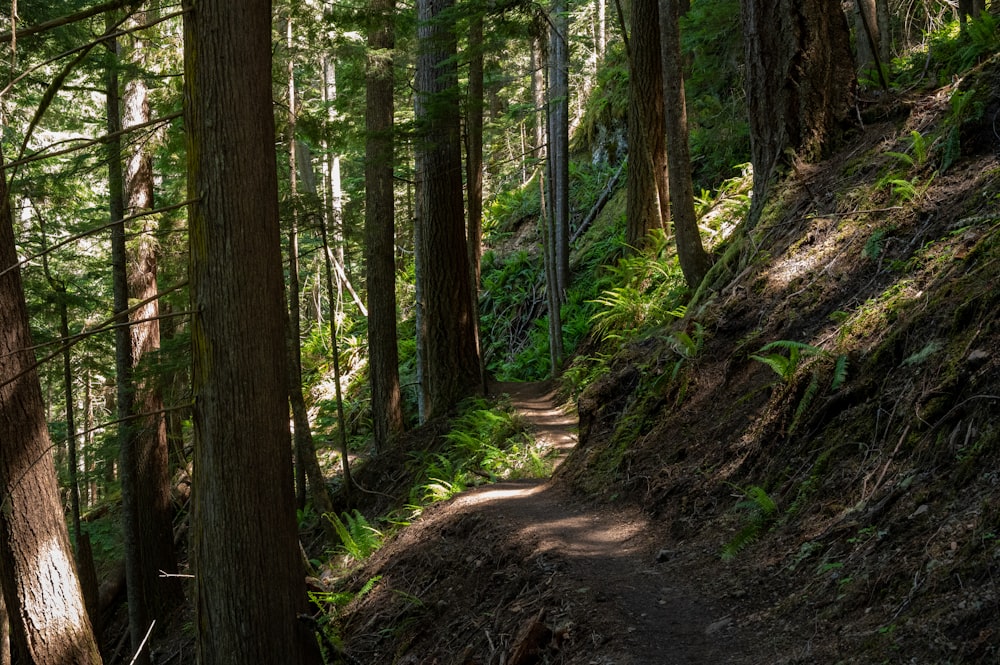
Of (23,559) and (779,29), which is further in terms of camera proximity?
(779,29)

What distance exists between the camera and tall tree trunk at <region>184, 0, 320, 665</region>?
4.86 meters

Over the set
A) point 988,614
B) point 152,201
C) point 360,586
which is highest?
point 152,201

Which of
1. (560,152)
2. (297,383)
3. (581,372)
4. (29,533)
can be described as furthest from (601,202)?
(29,533)

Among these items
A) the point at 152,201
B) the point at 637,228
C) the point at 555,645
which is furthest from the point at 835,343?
the point at 152,201

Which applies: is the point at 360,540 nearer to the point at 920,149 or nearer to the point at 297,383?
the point at 297,383

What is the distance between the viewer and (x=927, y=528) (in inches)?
141

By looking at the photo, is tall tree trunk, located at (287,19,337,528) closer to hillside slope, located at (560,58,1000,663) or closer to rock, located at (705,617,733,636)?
hillside slope, located at (560,58,1000,663)

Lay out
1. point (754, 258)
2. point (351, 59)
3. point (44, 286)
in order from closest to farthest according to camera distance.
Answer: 1. point (754, 258)
2. point (44, 286)
3. point (351, 59)

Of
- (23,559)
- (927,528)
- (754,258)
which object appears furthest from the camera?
(754,258)

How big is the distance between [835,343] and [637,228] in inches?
324

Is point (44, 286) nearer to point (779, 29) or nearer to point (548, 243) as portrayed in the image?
point (548, 243)

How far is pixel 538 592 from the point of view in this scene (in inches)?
210

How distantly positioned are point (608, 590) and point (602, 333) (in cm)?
817

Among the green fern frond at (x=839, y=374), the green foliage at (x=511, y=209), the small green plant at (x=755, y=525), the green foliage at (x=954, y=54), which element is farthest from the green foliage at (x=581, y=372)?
the green foliage at (x=511, y=209)
